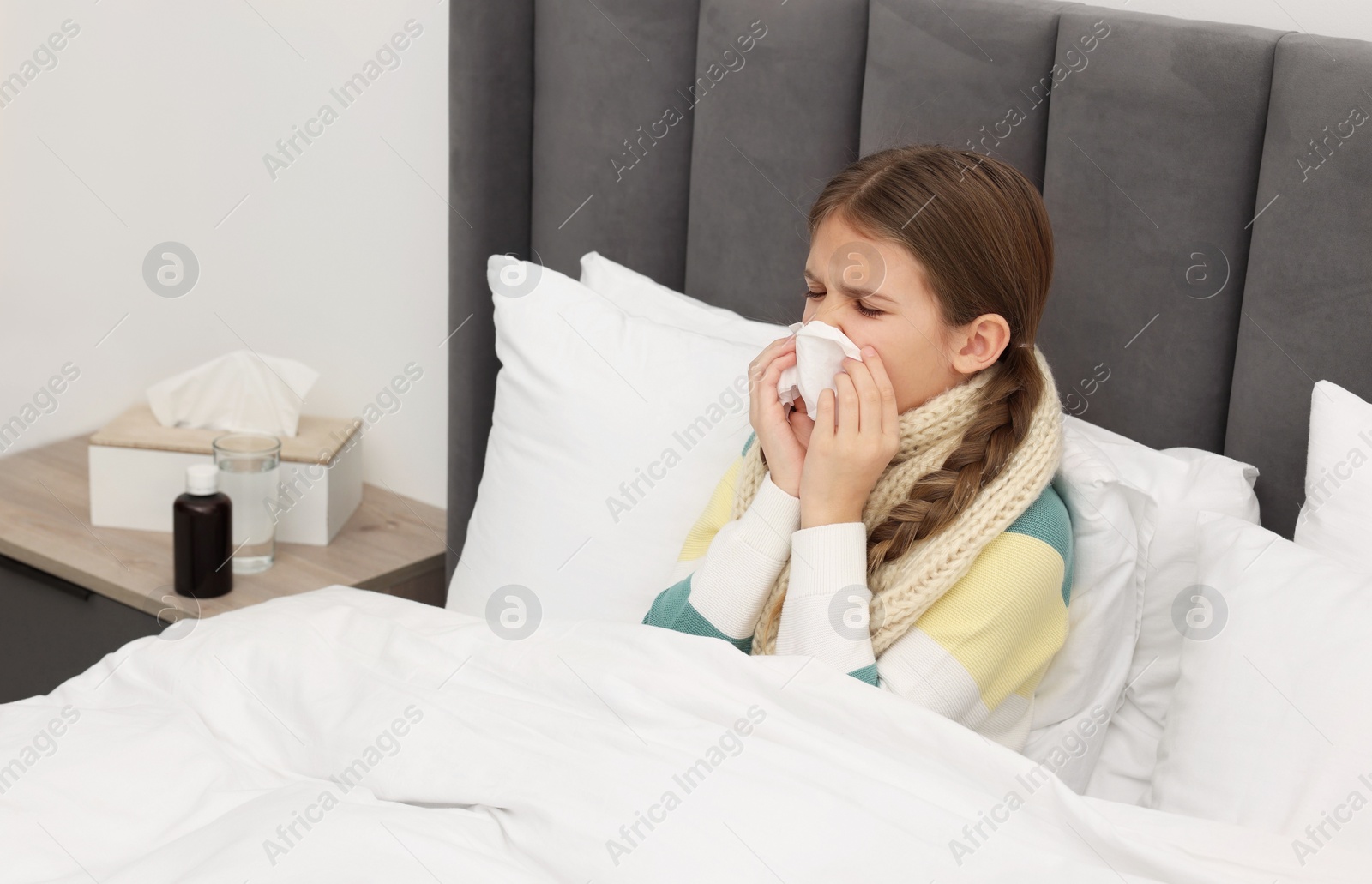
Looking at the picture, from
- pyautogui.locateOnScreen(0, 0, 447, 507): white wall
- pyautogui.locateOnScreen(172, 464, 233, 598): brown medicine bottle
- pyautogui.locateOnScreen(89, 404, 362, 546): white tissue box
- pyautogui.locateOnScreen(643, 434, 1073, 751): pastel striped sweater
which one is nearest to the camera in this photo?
pyautogui.locateOnScreen(643, 434, 1073, 751): pastel striped sweater

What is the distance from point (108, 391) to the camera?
6.63 feet

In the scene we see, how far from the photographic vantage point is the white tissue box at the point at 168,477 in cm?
169

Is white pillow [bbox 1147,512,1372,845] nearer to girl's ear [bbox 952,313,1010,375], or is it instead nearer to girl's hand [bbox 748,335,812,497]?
girl's ear [bbox 952,313,1010,375]

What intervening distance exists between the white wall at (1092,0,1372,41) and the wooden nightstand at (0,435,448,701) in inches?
46.5

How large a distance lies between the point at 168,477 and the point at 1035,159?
4.05 ft

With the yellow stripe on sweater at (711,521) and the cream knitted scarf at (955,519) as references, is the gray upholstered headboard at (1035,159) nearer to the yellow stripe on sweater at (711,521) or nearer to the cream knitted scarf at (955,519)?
the cream knitted scarf at (955,519)

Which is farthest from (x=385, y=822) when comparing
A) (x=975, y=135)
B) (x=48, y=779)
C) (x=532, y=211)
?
(x=532, y=211)

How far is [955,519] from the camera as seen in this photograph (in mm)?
1038

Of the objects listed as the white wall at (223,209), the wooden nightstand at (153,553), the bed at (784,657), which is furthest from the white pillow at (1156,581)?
the white wall at (223,209)

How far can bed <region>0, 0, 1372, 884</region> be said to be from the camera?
32.5 inches

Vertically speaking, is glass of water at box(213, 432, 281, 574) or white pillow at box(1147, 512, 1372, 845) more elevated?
white pillow at box(1147, 512, 1372, 845)

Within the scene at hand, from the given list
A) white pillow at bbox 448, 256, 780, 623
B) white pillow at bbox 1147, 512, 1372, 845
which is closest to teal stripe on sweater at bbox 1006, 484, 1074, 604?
white pillow at bbox 1147, 512, 1372, 845

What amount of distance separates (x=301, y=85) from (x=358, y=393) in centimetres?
48

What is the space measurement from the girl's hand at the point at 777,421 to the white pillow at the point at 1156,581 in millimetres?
284
